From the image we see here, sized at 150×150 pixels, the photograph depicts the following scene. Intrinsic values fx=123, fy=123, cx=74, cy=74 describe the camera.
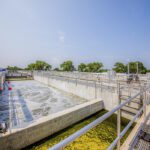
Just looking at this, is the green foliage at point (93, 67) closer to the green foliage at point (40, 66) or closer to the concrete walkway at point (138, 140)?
the green foliage at point (40, 66)

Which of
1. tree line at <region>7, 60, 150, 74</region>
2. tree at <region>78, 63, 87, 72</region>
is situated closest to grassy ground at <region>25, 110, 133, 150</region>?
tree line at <region>7, 60, 150, 74</region>

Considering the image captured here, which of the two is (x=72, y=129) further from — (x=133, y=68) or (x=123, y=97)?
(x=133, y=68)

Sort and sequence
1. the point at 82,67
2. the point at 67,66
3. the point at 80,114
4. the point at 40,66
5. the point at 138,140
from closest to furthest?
the point at 138,140 < the point at 80,114 < the point at 82,67 < the point at 67,66 < the point at 40,66

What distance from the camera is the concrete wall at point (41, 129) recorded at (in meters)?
4.64

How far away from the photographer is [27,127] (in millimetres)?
5098

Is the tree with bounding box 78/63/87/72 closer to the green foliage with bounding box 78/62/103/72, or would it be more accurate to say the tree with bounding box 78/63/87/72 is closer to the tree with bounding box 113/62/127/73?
the green foliage with bounding box 78/62/103/72

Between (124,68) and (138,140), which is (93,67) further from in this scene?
(138,140)

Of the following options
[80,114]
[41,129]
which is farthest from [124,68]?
[41,129]

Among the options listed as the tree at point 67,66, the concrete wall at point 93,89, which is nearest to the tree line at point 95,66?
the tree at point 67,66

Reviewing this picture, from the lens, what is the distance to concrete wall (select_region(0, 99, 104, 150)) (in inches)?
183

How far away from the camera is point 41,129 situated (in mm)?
5574

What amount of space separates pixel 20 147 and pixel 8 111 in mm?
4238

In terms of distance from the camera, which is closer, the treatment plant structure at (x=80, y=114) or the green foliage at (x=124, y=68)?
the treatment plant structure at (x=80, y=114)

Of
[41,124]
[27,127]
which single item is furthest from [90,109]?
[27,127]
